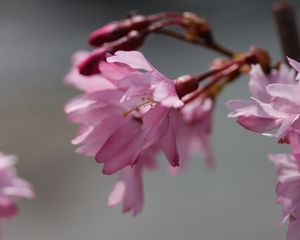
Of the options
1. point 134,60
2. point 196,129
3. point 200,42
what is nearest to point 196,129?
point 196,129

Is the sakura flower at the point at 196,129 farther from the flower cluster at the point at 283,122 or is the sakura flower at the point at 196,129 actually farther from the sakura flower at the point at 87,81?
the flower cluster at the point at 283,122

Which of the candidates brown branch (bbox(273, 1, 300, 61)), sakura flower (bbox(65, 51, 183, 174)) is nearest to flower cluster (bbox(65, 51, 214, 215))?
sakura flower (bbox(65, 51, 183, 174))

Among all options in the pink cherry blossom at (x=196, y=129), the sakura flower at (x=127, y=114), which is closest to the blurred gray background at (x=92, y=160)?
the pink cherry blossom at (x=196, y=129)

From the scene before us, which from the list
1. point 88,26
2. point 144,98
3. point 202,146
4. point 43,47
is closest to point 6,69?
point 43,47

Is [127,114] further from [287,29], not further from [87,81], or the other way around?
[287,29]

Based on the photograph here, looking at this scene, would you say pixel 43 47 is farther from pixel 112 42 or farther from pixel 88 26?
pixel 112 42
